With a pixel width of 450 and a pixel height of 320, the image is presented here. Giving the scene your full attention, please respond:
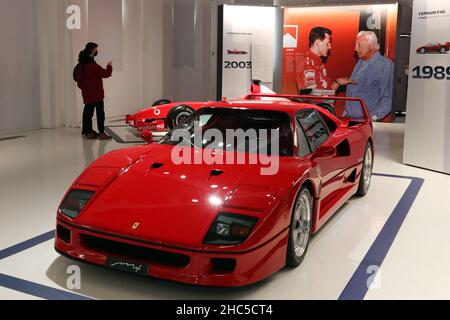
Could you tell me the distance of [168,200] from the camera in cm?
298

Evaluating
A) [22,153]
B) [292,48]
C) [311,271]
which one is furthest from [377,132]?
[311,271]

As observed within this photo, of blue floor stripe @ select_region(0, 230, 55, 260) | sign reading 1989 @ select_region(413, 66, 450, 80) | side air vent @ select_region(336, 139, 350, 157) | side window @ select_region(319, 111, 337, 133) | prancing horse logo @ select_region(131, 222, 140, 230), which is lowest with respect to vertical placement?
blue floor stripe @ select_region(0, 230, 55, 260)

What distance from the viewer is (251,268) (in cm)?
275

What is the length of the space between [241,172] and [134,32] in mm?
9496

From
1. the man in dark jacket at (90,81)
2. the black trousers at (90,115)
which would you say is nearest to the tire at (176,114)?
the man in dark jacket at (90,81)

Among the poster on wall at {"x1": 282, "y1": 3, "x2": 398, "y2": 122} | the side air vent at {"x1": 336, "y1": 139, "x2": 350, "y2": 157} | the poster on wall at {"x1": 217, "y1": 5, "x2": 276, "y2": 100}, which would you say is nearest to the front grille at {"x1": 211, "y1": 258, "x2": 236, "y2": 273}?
the side air vent at {"x1": 336, "y1": 139, "x2": 350, "y2": 157}

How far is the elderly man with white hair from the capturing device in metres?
11.3

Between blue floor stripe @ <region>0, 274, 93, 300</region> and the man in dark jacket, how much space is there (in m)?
5.58

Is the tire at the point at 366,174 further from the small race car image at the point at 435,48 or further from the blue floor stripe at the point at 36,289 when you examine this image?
the blue floor stripe at the point at 36,289

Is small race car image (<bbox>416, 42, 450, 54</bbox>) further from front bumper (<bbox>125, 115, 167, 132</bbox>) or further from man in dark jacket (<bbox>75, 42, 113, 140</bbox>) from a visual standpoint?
man in dark jacket (<bbox>75, 42, 113, 140</bbox>)

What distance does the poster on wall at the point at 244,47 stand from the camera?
1139 cm

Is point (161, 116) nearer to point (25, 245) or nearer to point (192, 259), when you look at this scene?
point (25, 245)

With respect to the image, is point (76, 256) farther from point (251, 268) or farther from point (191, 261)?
point (251, 268)

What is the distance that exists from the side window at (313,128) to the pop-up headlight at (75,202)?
64.6 inches
